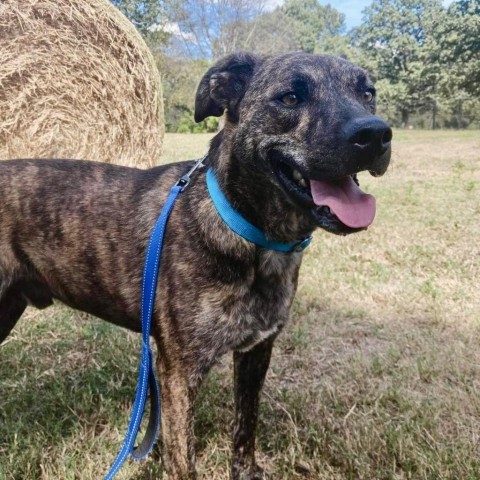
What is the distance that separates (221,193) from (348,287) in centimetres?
254

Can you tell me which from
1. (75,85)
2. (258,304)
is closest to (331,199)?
(258,304)

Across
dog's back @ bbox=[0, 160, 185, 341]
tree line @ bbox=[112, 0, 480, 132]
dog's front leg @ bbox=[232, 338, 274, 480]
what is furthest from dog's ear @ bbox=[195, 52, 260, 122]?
tree line @ bbox=[112, 0, 480, 132]

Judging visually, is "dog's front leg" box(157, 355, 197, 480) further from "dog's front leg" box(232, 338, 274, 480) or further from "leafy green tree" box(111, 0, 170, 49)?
"leafy green tree" box(111, 0, 170, 49)

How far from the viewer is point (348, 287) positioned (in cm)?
447

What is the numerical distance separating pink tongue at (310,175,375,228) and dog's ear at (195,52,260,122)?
654 millimetres

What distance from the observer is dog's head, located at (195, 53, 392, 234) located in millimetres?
1951

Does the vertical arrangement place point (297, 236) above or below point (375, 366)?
above

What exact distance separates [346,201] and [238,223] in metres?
0.46

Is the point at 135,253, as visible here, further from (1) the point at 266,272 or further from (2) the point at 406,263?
(2) the point at 406,263

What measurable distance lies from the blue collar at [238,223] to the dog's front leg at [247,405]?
0.54 meters

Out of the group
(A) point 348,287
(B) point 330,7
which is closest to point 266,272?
(A) point 348,287

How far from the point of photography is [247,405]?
259cm

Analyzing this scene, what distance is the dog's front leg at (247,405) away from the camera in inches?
99.4

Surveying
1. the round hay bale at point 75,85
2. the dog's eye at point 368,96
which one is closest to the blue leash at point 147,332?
the dog's eye at point 368,96
